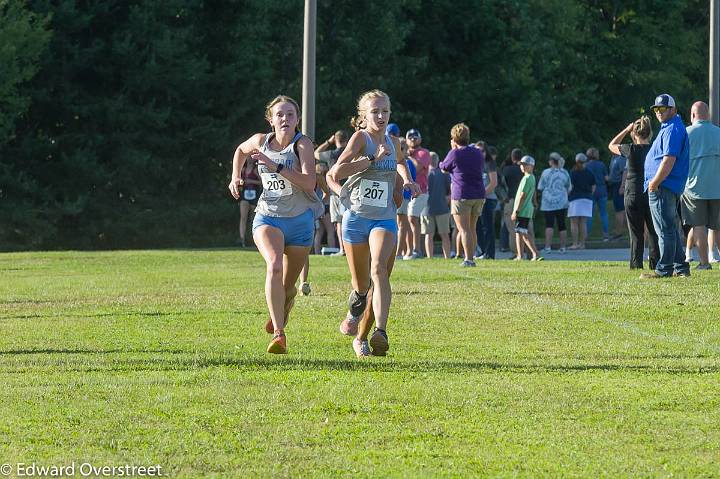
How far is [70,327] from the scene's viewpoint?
520 inches

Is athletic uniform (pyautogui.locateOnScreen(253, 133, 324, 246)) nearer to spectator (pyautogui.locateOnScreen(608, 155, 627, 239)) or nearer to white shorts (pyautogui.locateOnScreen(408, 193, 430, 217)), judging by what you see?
white shorts (pyautogui.locateOnScreen(408, 193, 430, 217))

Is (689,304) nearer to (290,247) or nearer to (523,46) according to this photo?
(290,247)

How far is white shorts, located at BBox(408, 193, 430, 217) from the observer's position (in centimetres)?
2404

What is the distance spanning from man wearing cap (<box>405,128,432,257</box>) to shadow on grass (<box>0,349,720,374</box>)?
12024 millimetres

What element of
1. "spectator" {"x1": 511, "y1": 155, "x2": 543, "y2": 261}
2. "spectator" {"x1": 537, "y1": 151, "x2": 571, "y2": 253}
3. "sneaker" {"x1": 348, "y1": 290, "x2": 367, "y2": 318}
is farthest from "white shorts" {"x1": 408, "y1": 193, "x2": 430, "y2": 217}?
"sneaker" {"x1": 348, "y1": 290, "x2": 367, "y2": 318}

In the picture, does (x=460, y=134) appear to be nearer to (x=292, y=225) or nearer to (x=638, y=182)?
(x=638, y=182)

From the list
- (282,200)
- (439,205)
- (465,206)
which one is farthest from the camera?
(439,205)

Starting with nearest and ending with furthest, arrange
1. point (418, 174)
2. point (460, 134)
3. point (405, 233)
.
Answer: point (460, 134), point (418, 174), point (405, 233)

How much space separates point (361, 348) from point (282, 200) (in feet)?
4.00

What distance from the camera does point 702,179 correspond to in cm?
1784

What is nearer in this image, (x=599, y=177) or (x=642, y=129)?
(x=642, y=129)

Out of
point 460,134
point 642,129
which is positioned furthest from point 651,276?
point 460,134

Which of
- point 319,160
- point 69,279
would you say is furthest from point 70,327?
point 319,160

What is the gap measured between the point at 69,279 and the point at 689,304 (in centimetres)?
912
